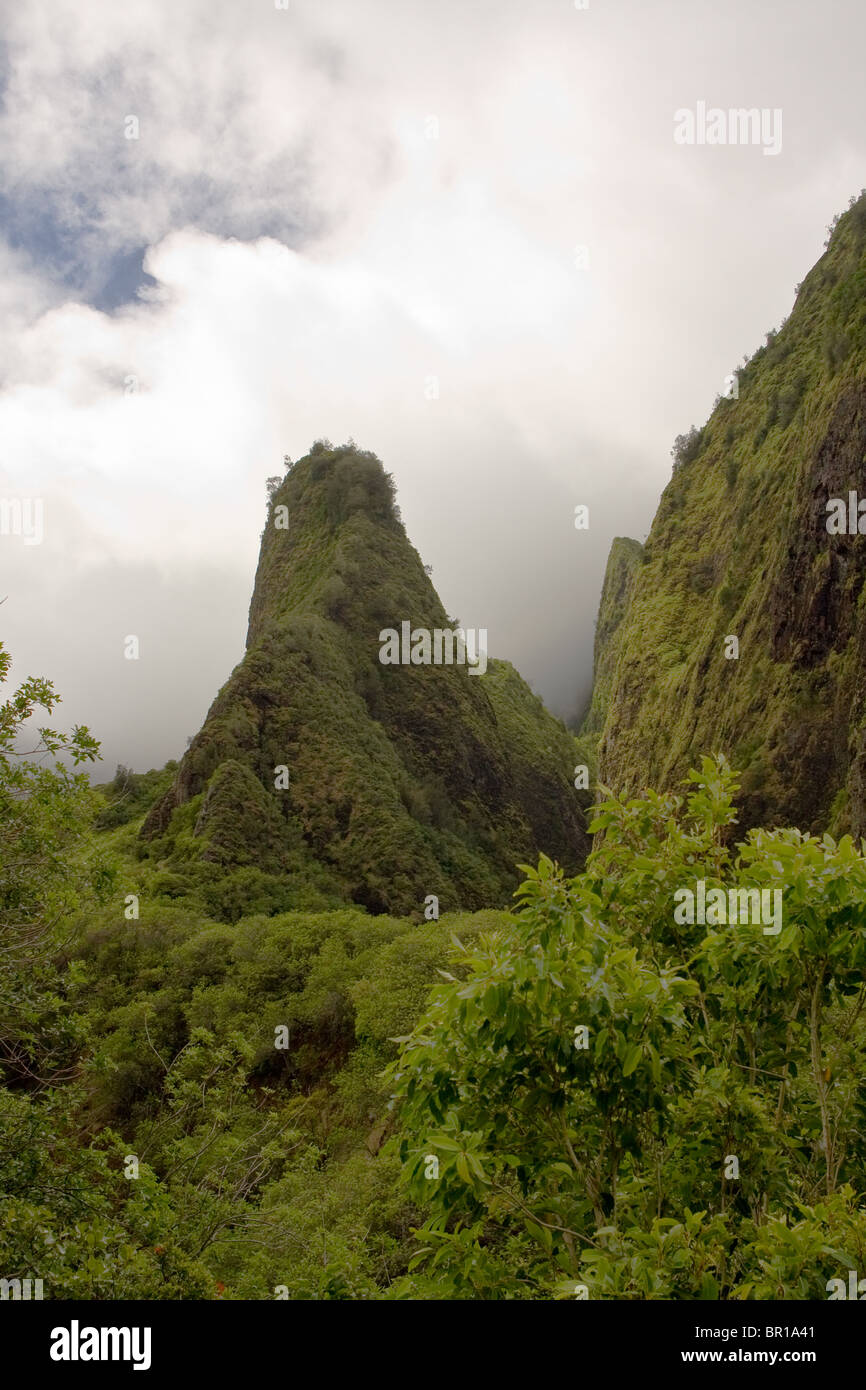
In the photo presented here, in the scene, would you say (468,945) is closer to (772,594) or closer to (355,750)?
(772,594)

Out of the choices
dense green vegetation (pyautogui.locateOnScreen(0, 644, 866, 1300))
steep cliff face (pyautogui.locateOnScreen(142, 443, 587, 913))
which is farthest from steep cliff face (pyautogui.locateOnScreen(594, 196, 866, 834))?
dense green vegetation (pyautogui.locateOnScreen(0, 644, 866, 1300))

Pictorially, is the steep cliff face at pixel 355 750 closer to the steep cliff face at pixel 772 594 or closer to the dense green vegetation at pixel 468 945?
the dense green vegetation at pixel 468 945

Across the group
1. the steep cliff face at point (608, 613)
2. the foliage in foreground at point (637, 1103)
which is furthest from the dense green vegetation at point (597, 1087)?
the steep cliff face at point (608, 613)

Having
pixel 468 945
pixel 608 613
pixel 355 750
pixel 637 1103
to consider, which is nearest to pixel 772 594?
pixel 355 750

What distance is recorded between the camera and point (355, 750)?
57125 millimetres

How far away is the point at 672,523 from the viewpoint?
190 feet

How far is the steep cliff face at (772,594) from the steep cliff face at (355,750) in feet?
47.6

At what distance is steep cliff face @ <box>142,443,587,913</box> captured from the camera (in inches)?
1932

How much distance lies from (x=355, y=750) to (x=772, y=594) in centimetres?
3053

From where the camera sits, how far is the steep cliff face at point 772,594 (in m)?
31.0

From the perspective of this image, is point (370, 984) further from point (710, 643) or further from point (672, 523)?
point (672, 523)

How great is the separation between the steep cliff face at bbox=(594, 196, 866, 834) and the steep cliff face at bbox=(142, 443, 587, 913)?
1450 centimetres

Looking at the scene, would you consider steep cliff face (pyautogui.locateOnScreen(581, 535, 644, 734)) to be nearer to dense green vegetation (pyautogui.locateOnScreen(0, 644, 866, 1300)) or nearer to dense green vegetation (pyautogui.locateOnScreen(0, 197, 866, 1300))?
dense green vegetation (pyautogui.locateOnScreen(0, 197, 866, 1300))
